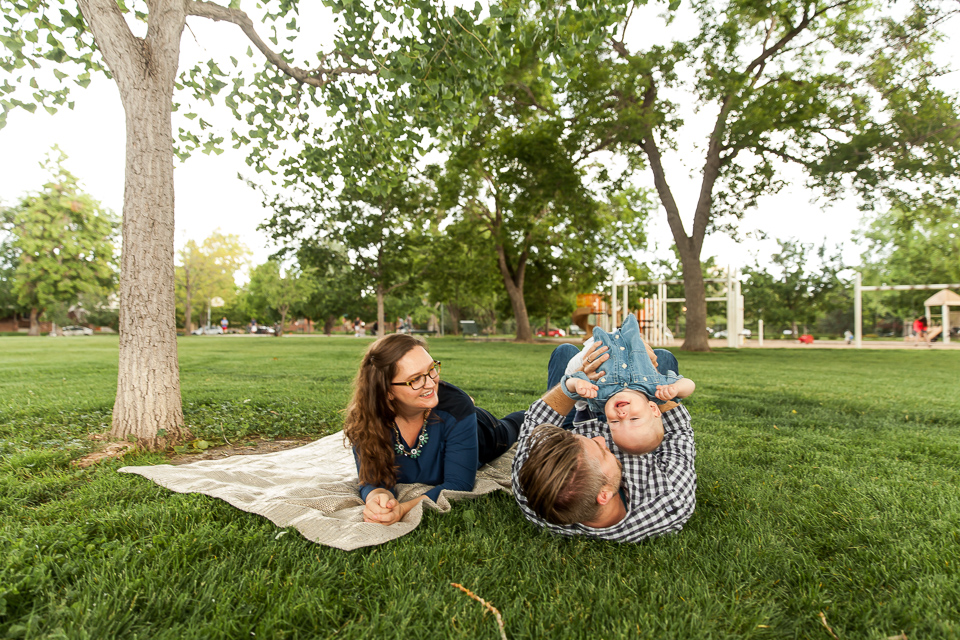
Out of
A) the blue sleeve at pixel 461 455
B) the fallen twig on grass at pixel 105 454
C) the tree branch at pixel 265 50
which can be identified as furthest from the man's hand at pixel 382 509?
the tree branch at pixel 265 50

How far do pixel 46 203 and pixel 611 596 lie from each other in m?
45.9

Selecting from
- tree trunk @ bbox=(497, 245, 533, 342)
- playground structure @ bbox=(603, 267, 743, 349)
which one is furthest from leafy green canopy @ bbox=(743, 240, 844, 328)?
tree trunk @ bbox=(497, 245, 533, 342)

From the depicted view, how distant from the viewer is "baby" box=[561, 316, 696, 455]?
8.34ft

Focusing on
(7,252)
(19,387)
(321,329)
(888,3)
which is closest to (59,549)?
(19,387)

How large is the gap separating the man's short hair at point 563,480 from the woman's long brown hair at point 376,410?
37.3 inches

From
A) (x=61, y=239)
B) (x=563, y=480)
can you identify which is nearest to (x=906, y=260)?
(x=563, y=480)

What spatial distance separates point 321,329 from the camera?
7762cm

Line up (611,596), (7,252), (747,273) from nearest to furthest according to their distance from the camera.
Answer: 1. (611,596)
2. (747,273)
3. (7,252)

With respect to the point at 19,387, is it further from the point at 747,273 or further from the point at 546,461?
the point at 747,273

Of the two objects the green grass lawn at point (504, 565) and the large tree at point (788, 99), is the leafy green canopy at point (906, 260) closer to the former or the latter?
the large tree at point (788, 99)

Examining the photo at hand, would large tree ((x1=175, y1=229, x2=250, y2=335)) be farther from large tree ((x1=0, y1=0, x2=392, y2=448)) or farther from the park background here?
large tree ((x1=0, y1=0, x2=392, y2=448))

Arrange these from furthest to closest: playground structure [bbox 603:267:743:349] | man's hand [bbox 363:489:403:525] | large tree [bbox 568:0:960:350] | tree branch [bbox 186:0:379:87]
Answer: playground structure [bbox 603:267:743:349], large tree [bbox 568:0:960:350], tree branch [bbox 186:0:379:87], man's hand [bbox 363:489:403:525]

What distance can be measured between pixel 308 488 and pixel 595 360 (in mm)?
1897

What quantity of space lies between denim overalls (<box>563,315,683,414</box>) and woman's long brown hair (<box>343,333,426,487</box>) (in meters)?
0.99
